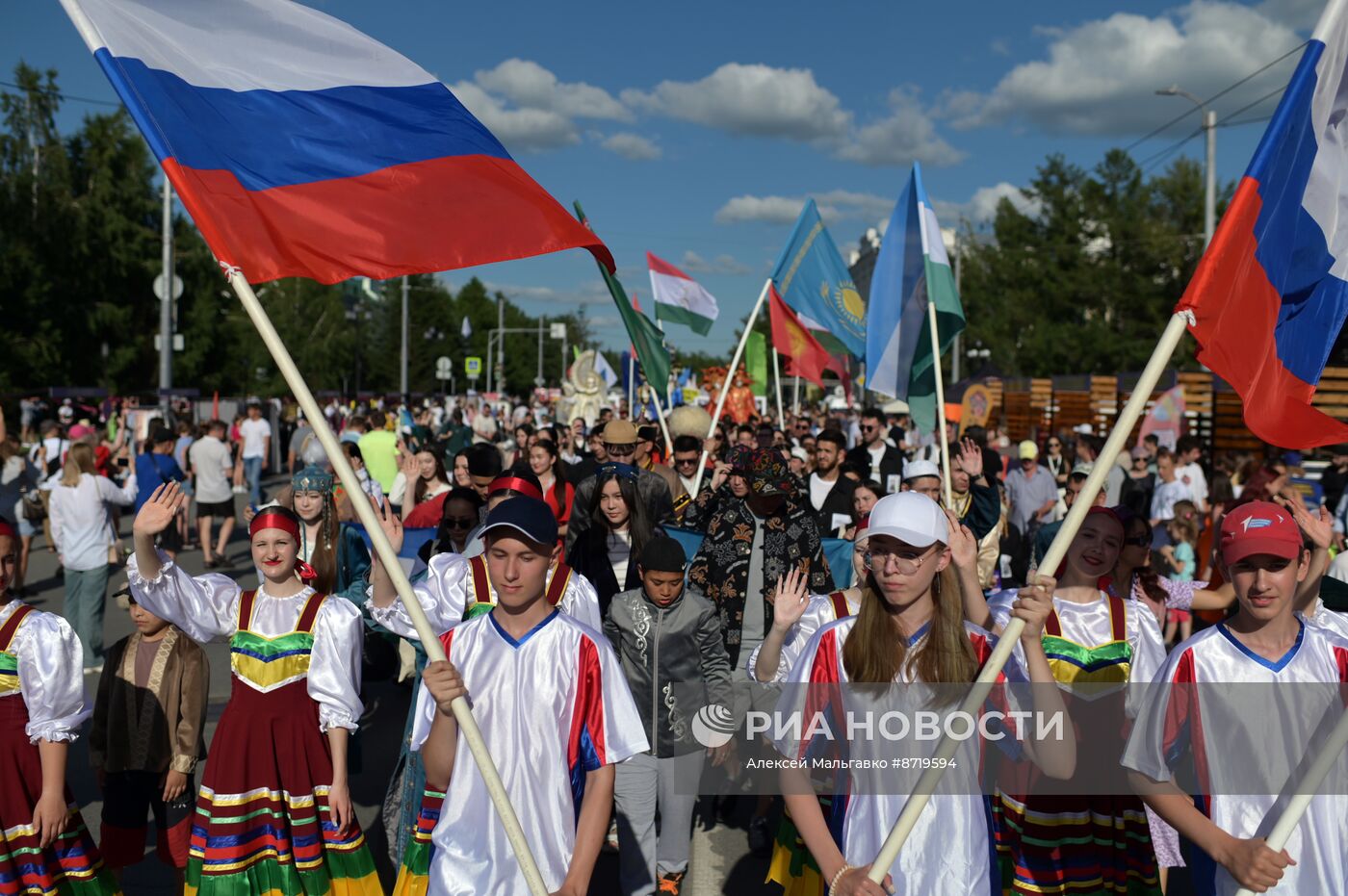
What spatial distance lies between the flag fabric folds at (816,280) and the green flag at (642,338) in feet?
4.23

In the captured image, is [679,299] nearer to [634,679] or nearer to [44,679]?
[634,679]

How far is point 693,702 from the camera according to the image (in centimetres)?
511

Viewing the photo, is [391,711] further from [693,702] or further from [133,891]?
[693,702]

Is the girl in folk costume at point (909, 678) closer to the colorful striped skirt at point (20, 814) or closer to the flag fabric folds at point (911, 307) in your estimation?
the colorful striped skirt at point (20, 814)

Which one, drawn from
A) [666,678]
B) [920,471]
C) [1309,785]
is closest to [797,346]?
[920,471]

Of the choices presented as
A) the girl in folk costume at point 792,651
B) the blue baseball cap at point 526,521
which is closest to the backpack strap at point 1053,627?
the girl in folk costume at point 792,651

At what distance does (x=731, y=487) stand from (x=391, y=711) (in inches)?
119

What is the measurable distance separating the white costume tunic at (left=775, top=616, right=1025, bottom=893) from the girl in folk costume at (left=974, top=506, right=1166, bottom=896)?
3.75 ft

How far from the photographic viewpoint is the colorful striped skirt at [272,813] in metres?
4.01

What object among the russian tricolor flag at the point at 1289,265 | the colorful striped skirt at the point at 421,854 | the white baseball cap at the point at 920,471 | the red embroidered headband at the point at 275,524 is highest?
the russian tricolor flag at the point at 1289,265

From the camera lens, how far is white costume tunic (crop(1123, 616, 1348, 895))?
9.70ft

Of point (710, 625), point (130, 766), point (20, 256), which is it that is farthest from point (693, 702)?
point (20, 256)

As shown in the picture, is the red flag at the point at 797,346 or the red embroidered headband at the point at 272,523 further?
the red flag at the point at 797,346

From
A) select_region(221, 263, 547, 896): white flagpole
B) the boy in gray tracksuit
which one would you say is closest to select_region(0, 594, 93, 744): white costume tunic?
select_region(221, 263, 547, 896): white flagpole
